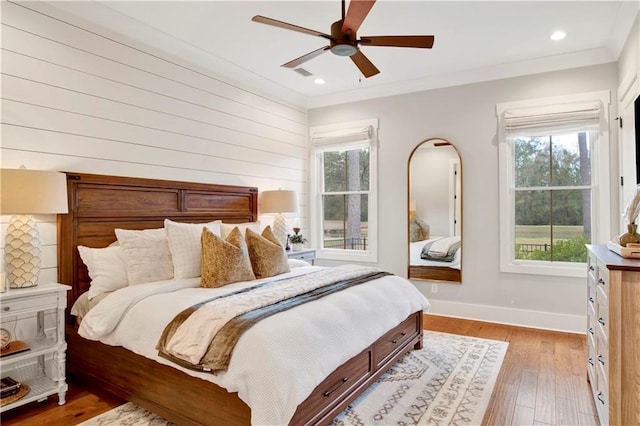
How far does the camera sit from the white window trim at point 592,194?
389 cm

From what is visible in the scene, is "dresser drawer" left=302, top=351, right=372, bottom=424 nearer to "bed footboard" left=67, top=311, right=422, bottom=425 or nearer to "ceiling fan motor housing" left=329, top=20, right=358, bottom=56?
"bed footboard" left=67, top=311, right=422, bottom=425

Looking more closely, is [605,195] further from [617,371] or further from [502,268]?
[617,371]

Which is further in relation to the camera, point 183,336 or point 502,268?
point 502,268

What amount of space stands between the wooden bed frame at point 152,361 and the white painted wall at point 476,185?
1427 mm

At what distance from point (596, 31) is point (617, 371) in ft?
10.3

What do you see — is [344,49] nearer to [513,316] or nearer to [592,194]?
[592,194]

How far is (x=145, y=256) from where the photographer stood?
301cm

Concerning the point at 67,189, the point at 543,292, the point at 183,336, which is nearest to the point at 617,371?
the point at 183,336

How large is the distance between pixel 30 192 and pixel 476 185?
14.0ft

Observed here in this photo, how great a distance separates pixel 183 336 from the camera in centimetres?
206

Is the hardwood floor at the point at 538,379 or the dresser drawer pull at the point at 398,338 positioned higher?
the dresser drawer pull at the point at 398,338

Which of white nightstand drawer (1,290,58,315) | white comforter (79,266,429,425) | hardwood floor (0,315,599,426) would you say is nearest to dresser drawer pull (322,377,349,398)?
white comforter (79,266,429,425)

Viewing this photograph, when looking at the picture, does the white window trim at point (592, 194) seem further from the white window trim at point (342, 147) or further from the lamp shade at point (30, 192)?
the lamp shade at point (30, 192)

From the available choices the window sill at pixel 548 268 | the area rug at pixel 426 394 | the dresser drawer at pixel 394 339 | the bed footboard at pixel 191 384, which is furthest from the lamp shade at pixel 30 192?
the window sill at pixel 548 268
